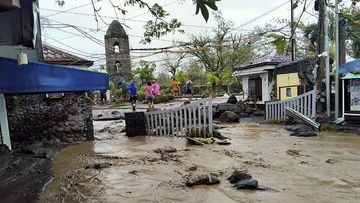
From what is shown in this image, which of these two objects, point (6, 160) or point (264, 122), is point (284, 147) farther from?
point (6, 160)

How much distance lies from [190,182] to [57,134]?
23.8ft

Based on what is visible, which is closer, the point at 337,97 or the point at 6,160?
the point at 6,160

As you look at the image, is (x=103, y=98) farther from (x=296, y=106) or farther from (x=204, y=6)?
(x=204, y=6)

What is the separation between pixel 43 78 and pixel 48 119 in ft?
25.8

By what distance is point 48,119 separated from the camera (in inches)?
467

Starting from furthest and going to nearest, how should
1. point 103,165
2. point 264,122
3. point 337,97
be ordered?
1. point 264,122
2. point 337,97
3. point 103,165

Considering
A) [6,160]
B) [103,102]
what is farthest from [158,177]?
[103,102]

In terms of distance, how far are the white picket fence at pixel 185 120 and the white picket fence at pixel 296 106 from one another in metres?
5.22

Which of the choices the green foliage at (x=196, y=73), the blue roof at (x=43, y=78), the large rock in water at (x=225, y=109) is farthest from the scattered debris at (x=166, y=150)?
the green foliage at (x=196, y=73)

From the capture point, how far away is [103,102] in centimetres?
3362

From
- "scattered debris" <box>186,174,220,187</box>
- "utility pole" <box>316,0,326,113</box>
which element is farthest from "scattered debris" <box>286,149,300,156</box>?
"utility pole" <box>316,0,326,113</box>

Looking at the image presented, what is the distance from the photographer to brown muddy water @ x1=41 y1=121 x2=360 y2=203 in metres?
5.89

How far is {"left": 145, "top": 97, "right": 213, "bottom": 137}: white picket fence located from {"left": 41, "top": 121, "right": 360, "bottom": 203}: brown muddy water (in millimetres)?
531

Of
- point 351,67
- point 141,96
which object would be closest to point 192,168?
A: point 351,67
